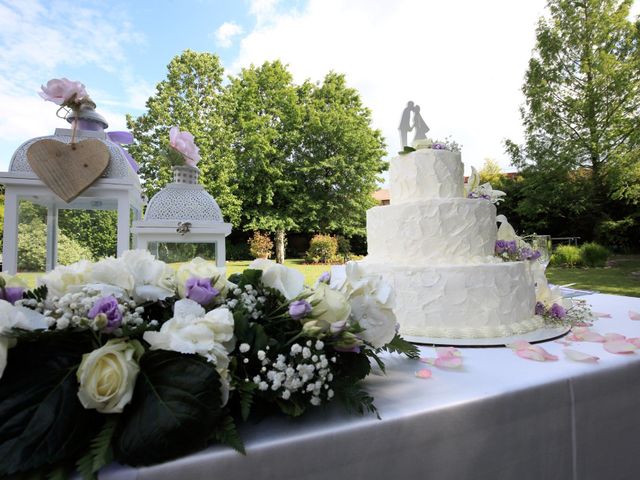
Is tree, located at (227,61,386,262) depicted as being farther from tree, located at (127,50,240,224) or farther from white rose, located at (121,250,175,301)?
white rose, located at (121,250,175,301)

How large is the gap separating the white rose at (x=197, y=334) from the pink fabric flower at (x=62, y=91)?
119 centimetres

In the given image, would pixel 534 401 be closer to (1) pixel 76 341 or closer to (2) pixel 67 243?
(1) pixel 76 341

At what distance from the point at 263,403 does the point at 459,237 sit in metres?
1.54

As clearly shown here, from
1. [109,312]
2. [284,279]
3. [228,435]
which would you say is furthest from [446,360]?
[109,312]

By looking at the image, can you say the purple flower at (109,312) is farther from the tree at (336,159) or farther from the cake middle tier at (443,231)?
the tree at (336,159)

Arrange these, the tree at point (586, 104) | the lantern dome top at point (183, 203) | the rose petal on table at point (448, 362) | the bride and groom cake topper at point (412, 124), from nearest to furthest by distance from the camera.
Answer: the rose petal on table at point (448, 362) → the lantern dome top at point (183, 203) → the bride and groom cake topper at point (412, 124) → the tree at point (586, 104)

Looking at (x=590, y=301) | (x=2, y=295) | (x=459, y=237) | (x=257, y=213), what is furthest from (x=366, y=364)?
(x=257, y=213)

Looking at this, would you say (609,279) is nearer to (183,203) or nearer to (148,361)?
(183,203)

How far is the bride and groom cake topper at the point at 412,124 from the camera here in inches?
89.0

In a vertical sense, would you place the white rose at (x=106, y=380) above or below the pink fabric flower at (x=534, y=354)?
above

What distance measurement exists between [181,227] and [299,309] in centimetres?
87

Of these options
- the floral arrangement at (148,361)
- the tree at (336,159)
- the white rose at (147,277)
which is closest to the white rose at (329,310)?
the floral arrangement at (148,361)

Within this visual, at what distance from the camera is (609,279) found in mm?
7535

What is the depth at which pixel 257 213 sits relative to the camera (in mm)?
14719
